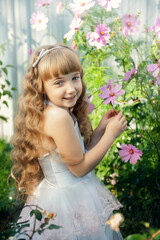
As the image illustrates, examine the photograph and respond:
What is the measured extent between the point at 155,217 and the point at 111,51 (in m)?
0.96

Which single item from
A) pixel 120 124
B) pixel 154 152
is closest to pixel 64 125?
pixel 120 124

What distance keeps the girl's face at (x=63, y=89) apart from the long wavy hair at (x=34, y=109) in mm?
19

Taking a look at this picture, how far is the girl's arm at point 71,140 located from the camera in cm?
112

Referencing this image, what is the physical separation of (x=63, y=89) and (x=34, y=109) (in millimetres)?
148

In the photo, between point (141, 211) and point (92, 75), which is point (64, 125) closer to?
point (92, 75)

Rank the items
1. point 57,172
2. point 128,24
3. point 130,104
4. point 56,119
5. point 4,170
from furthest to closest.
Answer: point 4,170
point 128,24
point 130,104
point 57,172
point 56,119

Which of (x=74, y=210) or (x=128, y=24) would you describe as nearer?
(x=74, y=210)

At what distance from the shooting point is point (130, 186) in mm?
1793

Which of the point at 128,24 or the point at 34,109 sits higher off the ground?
the point at 128,24

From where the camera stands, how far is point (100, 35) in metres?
1.41

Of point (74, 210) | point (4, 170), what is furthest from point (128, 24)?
point (4, 170)

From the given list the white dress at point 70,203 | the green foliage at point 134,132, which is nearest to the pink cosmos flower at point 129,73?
the green foliage at point 134,132

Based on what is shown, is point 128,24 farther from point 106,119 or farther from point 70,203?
point 70,203

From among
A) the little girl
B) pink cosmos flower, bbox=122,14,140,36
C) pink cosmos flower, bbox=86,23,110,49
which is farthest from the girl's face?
pink cosmos flower, bbox=122,14,140,36
